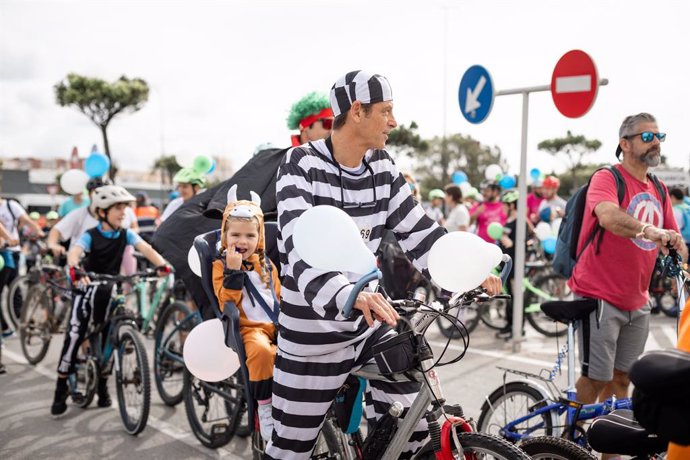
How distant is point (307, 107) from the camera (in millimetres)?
3670

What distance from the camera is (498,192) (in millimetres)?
8508

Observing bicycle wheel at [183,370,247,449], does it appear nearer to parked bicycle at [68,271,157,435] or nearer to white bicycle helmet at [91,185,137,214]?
parked bicycle at [68,271,157,435]

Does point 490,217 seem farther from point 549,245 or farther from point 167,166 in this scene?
point 167,166

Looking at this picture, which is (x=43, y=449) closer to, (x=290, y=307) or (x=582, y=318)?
(x=290, y=307)

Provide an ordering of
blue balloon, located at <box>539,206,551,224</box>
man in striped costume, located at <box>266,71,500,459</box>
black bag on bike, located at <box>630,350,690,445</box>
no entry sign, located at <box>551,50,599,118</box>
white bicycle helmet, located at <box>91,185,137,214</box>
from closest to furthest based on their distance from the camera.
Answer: black bag on bike, located at <box>630,350,690,445</box>
man in striped costume, located at <box>266,71,500,459</box>
white bicycle helmet, located at <box>91,185,137,214</box>
no entry sign, located at <box>551,50,599,118</box>
blue balloon, located at <box>539,206,551,224</box>

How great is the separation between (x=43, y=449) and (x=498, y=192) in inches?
256

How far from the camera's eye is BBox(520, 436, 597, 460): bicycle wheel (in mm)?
2102

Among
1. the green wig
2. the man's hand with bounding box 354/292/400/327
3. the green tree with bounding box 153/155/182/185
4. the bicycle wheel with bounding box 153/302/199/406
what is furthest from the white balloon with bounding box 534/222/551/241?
the green tree with bounding box 153/155/182/185

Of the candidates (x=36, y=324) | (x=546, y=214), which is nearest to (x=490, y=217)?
(x=546, y=214)

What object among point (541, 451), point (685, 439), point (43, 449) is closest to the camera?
point (685, 439)

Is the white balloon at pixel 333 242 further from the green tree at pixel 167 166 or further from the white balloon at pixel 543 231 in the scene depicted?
the green tree at pixel 167 166

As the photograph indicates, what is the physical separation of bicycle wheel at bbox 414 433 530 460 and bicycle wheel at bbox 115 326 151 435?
2958 millimetres

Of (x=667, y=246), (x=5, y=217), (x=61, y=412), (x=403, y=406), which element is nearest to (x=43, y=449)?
(x=61, y=412)

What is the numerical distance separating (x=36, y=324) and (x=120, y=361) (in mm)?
2768
